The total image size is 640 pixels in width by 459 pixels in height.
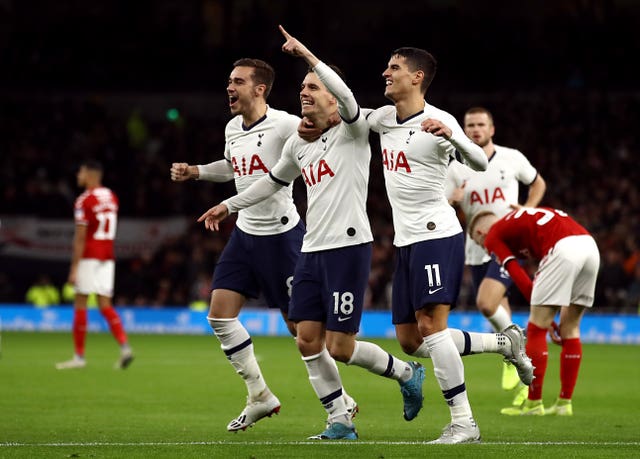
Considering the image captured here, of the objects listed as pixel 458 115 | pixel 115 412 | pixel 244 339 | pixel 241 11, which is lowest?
pixel 115 412

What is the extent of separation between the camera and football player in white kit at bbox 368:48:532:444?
7715 millimetres

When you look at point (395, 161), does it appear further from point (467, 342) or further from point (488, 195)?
point (488, 195)

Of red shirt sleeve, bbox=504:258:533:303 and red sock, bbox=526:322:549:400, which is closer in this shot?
red shirt sleeve, bbox=504:258:533:303

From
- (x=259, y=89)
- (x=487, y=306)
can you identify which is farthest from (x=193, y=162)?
(x=259, y=89)

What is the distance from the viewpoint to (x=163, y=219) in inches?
1115

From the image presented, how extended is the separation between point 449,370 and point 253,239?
74.7 inches

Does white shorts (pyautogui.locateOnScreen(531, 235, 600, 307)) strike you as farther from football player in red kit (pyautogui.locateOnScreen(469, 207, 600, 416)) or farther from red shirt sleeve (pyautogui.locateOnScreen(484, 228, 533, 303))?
red shirt sleeve (pyautogui.locateOnScreen(484, 228, 533, 303))

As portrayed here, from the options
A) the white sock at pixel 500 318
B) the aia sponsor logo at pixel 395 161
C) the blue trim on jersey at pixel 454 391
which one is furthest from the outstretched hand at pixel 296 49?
the white sock at pixel 500 318

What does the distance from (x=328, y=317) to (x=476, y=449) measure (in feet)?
4.38

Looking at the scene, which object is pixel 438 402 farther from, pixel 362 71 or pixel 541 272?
pixel 362 71

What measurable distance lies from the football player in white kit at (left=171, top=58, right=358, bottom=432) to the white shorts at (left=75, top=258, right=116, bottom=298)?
6.57 metres

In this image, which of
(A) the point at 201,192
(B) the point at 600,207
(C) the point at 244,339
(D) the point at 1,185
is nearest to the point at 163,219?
(A) the point at 201,192

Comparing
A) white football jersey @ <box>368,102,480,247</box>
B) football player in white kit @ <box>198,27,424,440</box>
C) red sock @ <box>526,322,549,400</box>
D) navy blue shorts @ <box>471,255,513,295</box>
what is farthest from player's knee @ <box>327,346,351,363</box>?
navy blue shorts @ <box>471,255,513,295</box>

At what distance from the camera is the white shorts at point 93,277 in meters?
15.2
